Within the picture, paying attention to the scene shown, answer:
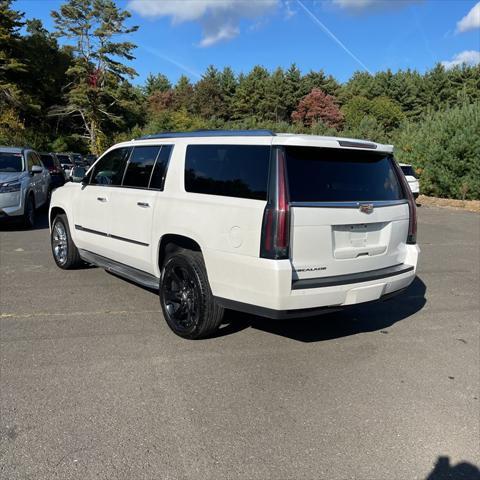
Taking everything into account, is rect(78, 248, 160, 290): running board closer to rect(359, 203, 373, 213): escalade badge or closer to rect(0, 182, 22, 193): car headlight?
rect(359, 203, 373, 213): escalade badge

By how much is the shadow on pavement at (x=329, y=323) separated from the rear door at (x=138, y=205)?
1129 mm

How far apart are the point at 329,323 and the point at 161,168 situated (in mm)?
2447

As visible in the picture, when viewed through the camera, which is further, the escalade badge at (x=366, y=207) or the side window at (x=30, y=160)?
the side window at (x=30, y=160)

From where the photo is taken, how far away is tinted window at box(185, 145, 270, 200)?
3.97 metres

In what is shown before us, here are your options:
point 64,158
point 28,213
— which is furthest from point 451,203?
point 64,158

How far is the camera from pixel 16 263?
24.9 feet

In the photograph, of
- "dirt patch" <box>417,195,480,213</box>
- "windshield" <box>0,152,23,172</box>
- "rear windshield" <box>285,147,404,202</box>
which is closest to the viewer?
"rear windshield" <box>285,147,404,202</box>

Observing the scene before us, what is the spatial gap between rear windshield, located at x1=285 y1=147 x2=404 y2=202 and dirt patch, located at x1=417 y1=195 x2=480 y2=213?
14.9 m

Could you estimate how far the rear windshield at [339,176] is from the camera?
3955mm

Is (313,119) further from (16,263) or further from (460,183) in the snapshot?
(16,263)

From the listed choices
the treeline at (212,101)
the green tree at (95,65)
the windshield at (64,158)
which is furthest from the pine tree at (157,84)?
the windshield at (64,158)

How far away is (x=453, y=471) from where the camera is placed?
2896 millimetres

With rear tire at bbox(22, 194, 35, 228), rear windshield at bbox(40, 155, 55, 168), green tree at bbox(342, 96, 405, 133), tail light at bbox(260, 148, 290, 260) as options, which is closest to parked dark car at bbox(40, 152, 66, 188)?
rear windshield at bbox(40, 155, 55, 168)

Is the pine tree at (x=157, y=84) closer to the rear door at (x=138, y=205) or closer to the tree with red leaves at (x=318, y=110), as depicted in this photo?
the tree with red leaves at (x=318, y=110)
